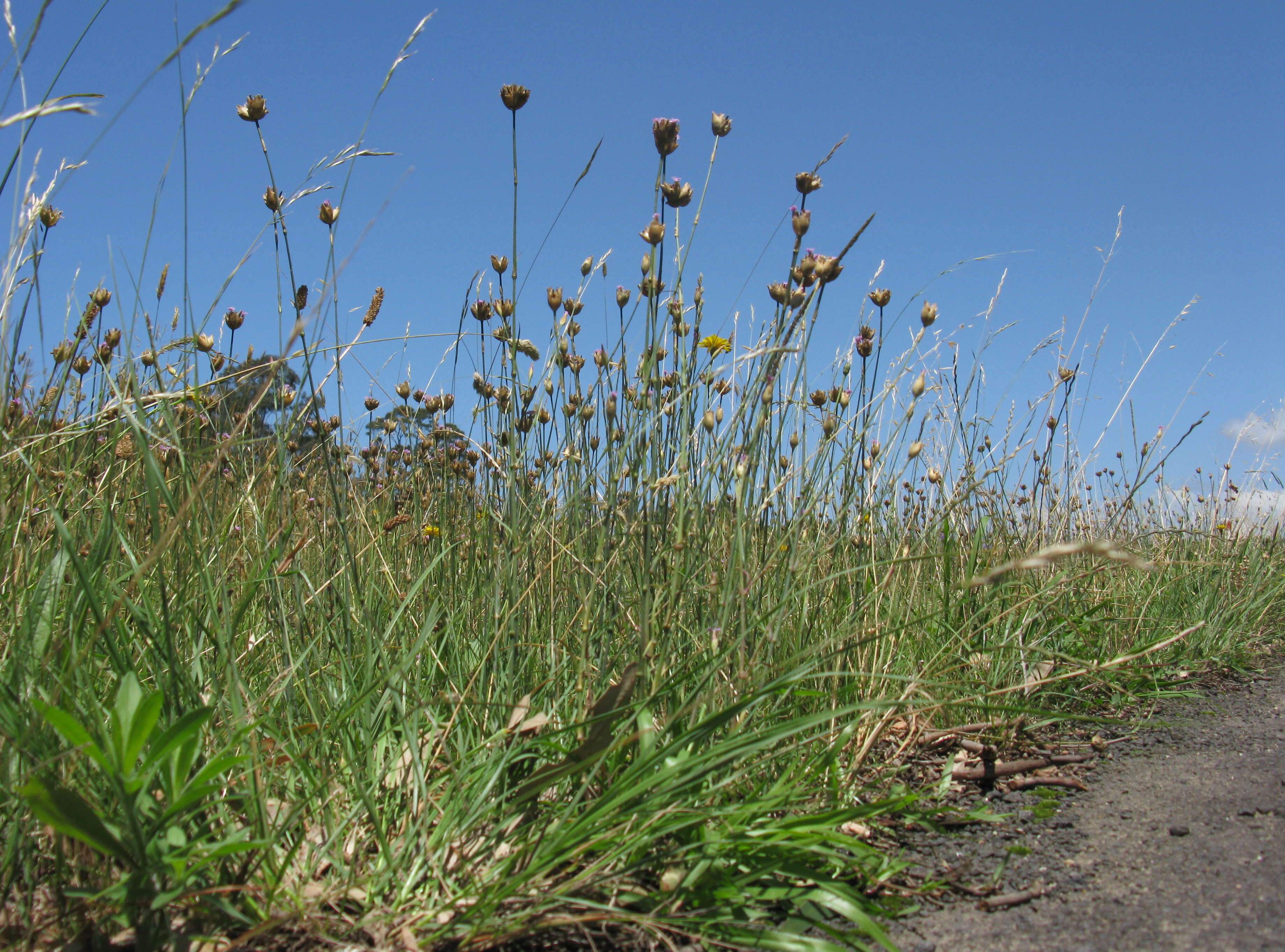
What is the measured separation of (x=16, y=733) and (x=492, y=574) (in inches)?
30.2

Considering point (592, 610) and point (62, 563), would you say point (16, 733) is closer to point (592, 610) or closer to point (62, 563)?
point (62, 563)

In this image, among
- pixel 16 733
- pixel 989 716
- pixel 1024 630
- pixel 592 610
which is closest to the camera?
pixel 16 733

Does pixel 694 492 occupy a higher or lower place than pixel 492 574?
higher

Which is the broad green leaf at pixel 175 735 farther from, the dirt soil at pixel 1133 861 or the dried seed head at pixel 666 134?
the dried seed head at pixel 666 134

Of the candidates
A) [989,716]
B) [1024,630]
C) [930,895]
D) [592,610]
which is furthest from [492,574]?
[1024,630]

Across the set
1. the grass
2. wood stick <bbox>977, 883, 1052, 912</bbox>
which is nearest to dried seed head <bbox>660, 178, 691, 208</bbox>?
the grass

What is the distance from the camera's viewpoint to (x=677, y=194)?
1528 mm

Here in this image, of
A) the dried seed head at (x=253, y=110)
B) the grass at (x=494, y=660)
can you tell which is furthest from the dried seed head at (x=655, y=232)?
the dried seed head at (x=253, y=110)

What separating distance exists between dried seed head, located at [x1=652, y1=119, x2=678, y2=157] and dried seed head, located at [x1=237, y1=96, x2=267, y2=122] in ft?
2.34

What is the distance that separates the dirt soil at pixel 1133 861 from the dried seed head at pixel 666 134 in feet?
3.86

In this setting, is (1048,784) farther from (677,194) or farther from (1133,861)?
(677,194)

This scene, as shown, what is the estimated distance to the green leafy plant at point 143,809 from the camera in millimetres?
832

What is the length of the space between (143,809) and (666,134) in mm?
1221

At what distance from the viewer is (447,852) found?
1044mm
